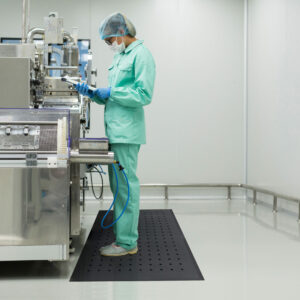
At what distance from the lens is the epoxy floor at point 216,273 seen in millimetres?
1442

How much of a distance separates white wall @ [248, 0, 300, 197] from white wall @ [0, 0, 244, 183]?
22cm

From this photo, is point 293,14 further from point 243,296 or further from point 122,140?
point 243,296

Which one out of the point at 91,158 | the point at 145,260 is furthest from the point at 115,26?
the point at 145,260

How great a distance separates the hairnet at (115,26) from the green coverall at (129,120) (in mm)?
98

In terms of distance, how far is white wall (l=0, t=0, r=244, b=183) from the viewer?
12.8 feet

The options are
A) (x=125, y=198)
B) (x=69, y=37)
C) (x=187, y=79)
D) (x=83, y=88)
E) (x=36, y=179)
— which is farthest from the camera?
(x=187, y=79)

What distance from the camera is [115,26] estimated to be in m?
1.93

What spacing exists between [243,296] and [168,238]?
92cm

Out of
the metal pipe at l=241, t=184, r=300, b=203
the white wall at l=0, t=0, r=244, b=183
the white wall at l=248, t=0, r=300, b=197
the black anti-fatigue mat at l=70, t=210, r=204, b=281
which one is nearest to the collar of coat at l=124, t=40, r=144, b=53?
the black anti-fatigue mat at l=70, t=210, r=204, b=281

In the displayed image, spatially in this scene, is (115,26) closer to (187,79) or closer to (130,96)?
(130,96)

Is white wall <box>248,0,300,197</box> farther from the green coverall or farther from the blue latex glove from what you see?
the blue latex glove

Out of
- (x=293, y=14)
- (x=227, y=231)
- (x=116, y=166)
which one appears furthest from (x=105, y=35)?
(x=293, y=14)

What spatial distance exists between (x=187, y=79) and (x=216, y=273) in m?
2.67

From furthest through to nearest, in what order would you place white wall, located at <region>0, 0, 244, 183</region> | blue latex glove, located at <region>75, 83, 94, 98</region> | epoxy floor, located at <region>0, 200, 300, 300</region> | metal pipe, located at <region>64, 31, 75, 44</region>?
white wall, located at <region>0, 0, 244, 183</region> → metal pipe, located at <region>64, 31, 75, 44</region> → blue latex glove, located at <region>75, 83, 94, 98</region> → epoxy floor, located at <region>0, 200, 300, 300</region>
